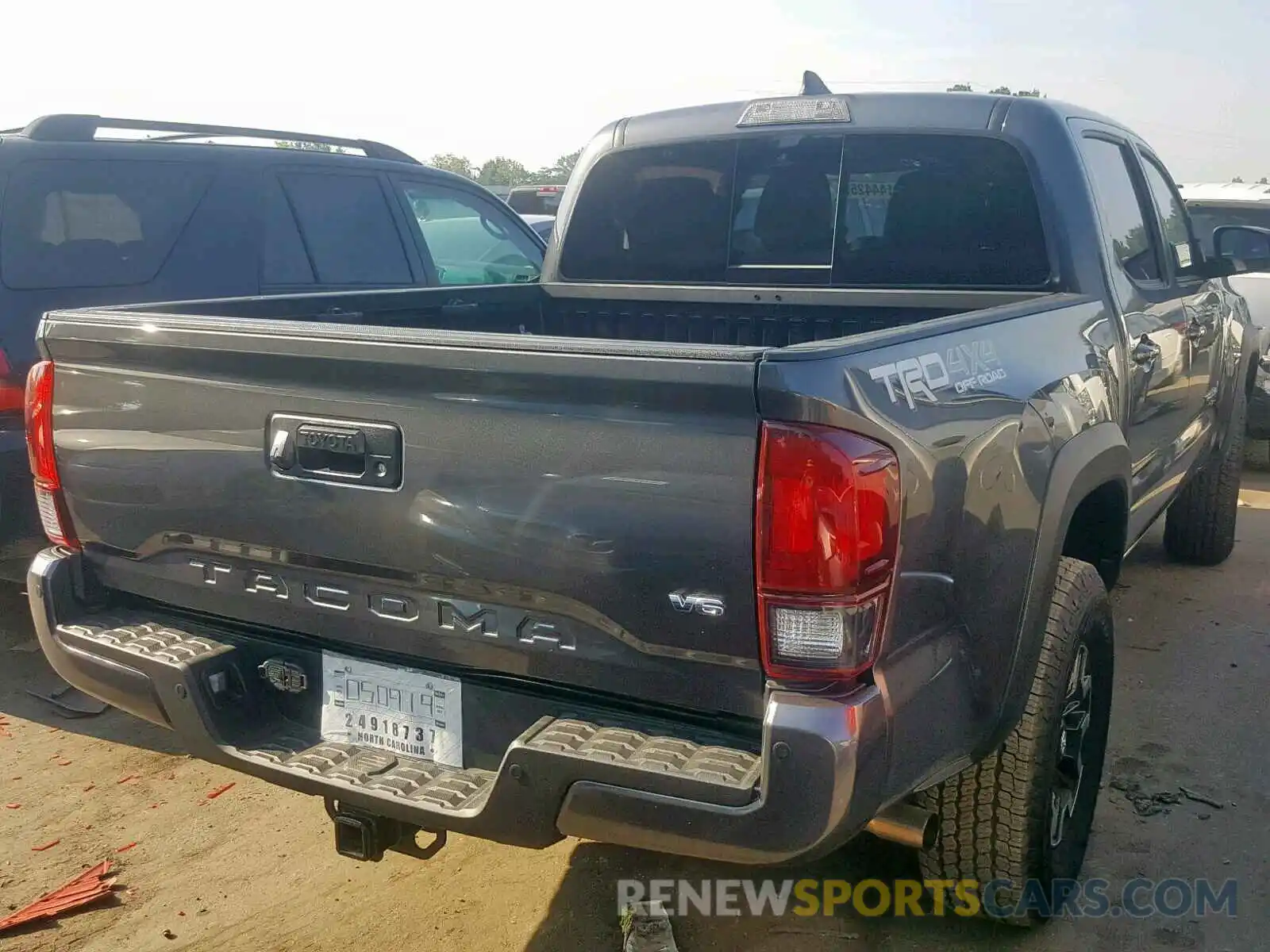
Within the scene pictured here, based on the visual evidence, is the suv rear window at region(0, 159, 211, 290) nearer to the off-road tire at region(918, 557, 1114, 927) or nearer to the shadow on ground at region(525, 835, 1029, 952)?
the shadow on ground at region(525, 835, 1029, 952)

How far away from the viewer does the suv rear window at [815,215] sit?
3.38 meters

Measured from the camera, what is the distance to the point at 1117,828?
3252 millimetres

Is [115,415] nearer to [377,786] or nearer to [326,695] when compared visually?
[326,695]

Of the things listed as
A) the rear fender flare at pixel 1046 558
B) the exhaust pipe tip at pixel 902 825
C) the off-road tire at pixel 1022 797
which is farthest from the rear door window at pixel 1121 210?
the exhaust pipe tip at pixel 902 825

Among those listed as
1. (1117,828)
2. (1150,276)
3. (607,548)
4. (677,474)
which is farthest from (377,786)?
(1150,276)

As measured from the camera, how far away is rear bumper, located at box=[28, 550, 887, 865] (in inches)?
74.7

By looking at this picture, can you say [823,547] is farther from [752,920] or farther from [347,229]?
[347,229]

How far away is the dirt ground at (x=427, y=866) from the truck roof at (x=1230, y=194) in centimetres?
446

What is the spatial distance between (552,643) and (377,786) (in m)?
0.45

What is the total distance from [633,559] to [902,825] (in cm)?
83

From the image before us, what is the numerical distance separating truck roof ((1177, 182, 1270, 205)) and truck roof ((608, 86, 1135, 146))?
4.11 meters

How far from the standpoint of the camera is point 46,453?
266cm

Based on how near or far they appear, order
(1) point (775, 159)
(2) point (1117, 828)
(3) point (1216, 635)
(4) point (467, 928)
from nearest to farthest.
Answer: (4) point (467, 928)
(2) point (1117, 828)
(1) point (775, 159)
(3) point (1216, 635)

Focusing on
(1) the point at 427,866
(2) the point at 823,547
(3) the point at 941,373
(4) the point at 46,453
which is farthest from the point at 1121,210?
(4) the point at 46,453
